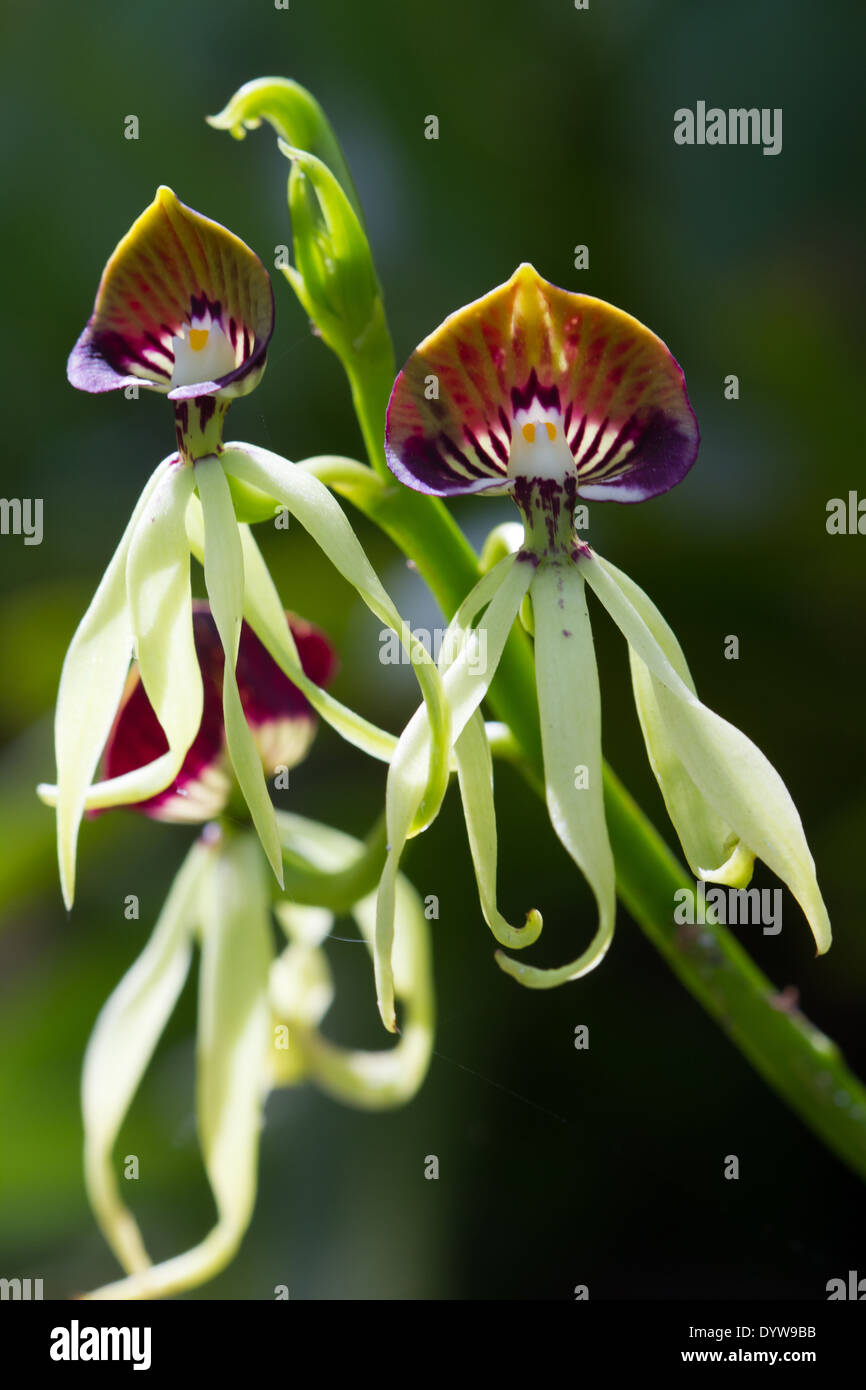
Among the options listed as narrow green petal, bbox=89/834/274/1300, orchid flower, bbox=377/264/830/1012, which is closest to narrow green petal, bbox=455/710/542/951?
orchid flower, bbox=377/264/830/1012

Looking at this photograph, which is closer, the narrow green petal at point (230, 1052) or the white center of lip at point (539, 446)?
the white center of lip at point (539, 446)

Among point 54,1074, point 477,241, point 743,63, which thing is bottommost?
point 54,1074

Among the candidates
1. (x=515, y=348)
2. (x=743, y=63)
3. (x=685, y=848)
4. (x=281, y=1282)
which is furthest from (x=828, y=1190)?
(x=743, y=63)

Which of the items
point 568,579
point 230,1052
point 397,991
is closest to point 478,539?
point 397,991

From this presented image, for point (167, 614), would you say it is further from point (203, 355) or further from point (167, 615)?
point (203, 355)

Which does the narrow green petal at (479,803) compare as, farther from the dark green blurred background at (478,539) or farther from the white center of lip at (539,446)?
the dark green blurred background at (478,539)

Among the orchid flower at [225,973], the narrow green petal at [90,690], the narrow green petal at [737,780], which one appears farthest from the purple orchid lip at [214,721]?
the narrow green petal at [737,780]

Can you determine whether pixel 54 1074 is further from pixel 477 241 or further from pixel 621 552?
pixel 477 241

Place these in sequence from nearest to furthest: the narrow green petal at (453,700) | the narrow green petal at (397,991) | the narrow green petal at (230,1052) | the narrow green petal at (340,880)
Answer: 1. the narrow green petal at (453,700)
2. the narrow green petal at (340,880)
3. the narrow green petal at (230,1052)
4. the narrow green petal at (397,991)

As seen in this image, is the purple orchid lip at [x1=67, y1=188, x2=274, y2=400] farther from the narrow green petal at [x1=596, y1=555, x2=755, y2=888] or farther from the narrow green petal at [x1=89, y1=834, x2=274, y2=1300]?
the narrow green petal at [x1=89, y1=834, x2=274, y2=1300]
